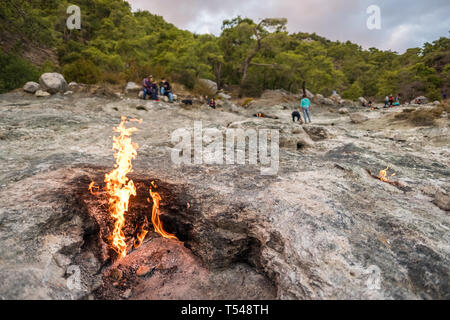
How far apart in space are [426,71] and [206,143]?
145ft

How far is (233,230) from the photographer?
157 inches

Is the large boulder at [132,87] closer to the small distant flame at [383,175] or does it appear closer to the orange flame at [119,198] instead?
the orange flame at [119,198]

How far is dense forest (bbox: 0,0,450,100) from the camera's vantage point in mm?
17188

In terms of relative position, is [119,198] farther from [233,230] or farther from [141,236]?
[233,230]

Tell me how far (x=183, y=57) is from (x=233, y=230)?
2245cm

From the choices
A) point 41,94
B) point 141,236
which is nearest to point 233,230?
point 141,236

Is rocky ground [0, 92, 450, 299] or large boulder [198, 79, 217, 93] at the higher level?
large boulder [198, 79, 217, 93]

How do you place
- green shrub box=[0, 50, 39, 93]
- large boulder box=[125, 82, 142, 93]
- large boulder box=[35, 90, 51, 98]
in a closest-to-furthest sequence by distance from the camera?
large boulder box=[35, 90, 51, 98] → green shrub box=[0, 50, 39, 93] → large boulder box=[125, 82, 142, 93]

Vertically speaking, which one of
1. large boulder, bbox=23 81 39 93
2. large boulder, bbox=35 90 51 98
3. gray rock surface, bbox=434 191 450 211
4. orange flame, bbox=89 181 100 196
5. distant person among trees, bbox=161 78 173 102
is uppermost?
distant person among trees, bbox=161 78 173 102

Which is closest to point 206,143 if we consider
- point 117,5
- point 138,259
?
point 138,259

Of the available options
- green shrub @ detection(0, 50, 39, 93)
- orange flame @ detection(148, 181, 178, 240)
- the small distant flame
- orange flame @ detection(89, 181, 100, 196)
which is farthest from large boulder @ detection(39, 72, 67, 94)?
the small distant flame

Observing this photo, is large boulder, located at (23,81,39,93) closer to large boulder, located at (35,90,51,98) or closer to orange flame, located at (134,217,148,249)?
large boulder, located at (35,90,51,98)

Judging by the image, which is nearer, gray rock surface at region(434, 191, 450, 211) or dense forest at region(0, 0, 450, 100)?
gray rock surface at region(434, 191, 450, 211)

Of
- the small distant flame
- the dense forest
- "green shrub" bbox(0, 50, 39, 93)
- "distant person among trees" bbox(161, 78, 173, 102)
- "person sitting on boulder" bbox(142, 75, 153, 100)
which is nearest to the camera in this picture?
the small distant flame
